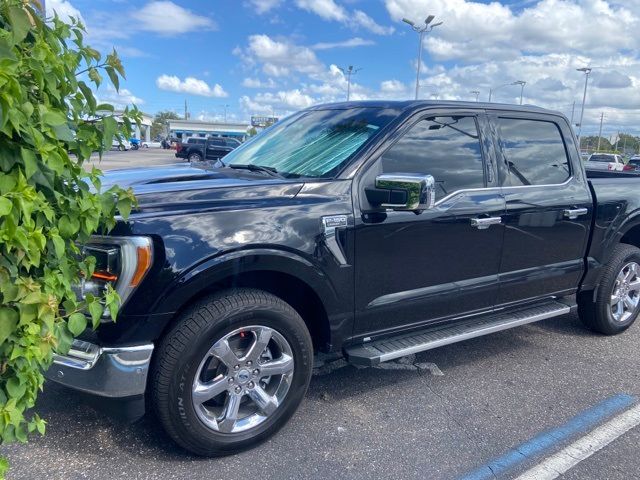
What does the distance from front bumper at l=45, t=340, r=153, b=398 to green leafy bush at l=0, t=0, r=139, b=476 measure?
664 mm

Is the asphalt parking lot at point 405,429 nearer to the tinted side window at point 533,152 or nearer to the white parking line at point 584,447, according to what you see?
the white parking line at point 584,447

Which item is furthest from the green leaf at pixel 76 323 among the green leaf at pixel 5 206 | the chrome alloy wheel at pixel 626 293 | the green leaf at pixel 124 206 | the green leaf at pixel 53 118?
the chrome alloy wheel at pixel 626 293

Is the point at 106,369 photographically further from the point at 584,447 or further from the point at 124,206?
the point at 584,447

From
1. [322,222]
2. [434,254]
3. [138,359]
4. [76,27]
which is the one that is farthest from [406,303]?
[76,27]

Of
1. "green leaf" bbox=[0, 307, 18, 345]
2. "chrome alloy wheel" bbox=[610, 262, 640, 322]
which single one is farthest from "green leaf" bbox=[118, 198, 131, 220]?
"chrome alloy wheel" bbox=[610, 262, 640, 322]

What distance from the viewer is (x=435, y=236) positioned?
3578 millimetres

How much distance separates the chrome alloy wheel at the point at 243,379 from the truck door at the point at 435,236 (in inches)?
22.1

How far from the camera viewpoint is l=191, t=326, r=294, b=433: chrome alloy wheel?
9.38 ft

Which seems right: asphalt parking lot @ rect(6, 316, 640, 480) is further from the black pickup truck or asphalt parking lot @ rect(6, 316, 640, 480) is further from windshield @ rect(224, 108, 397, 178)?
windshield @ rect(224, 108, 397, 178)

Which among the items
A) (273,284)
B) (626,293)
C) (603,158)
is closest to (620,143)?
(603,158)

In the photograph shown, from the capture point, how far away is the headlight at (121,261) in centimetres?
253

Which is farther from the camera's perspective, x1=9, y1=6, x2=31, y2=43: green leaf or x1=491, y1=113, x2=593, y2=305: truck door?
x1=491, y1=113, x2=593, y2=305: truck door

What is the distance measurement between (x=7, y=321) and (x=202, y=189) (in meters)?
1.44

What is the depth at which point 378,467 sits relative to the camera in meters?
2.93
